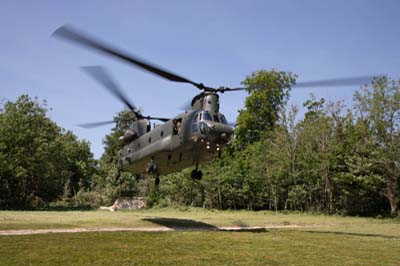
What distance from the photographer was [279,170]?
1521 inches

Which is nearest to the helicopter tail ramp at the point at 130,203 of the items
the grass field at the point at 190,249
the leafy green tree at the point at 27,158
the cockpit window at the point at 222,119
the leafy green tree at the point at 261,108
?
the leafy green tree at the point at 27,158

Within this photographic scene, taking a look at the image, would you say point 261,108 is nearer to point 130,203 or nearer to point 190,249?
point 130,203

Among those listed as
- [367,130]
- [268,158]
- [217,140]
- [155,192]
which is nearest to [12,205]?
[155,192]

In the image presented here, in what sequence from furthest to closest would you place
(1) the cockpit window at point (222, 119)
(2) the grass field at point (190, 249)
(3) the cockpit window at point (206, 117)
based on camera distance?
(1) the cockpit window at point (222, 119), (3) the cockpit window at point (206, 117), (2) the grass field at point (190, 249)

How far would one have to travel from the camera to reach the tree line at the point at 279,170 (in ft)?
102

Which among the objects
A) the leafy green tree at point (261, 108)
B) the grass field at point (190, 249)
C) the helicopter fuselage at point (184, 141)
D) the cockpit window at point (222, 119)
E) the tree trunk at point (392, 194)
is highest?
the leafy green tree at point (261, 108)

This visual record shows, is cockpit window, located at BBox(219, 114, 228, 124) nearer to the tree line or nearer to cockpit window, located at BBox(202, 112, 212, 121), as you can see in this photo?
cockpit window, located at BBox(202, 112, 212, 121)

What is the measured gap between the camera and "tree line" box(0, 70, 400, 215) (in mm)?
31016

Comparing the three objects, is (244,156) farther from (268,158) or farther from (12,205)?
(12,205)

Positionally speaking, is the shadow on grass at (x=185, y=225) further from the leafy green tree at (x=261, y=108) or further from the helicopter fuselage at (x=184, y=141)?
the leafy green tree at (x=261, y=108)

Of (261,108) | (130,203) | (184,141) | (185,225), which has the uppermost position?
(261,108)

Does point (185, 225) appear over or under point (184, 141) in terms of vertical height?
under

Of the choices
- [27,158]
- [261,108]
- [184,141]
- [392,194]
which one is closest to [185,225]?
[184,141]

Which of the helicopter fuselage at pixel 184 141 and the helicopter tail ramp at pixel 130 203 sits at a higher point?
the helicopter fuselage at pixel 184 141
